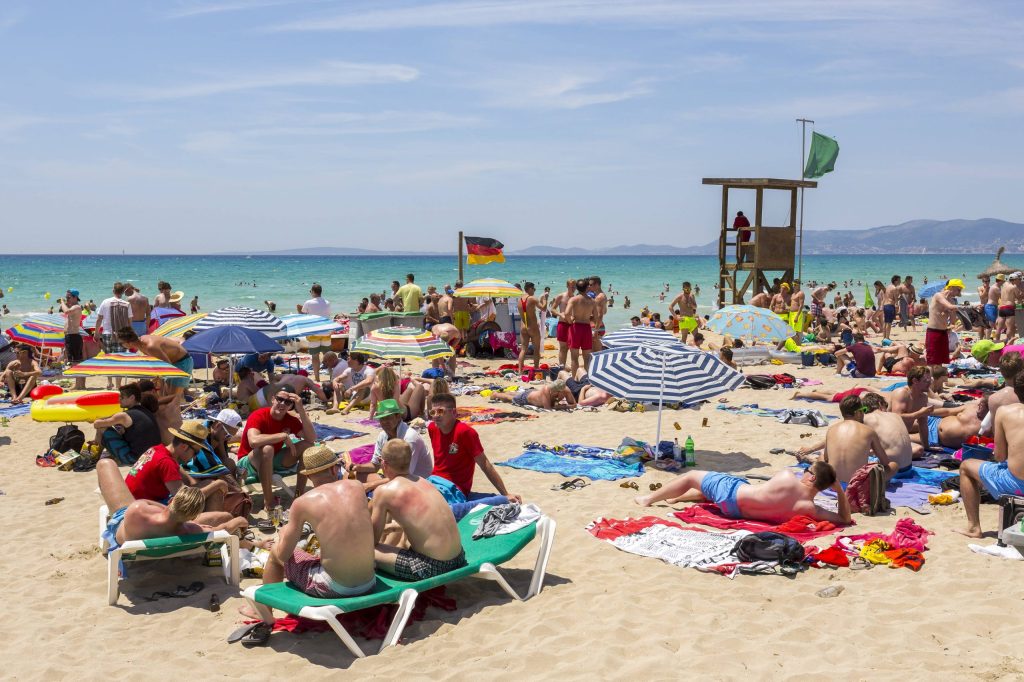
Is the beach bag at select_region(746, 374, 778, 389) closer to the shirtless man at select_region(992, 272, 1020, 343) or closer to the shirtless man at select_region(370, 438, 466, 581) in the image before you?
the shirtless man at select_region(992, 272, 1020, 343)

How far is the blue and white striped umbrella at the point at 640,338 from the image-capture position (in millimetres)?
8273

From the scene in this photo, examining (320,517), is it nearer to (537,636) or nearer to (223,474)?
(537,636)

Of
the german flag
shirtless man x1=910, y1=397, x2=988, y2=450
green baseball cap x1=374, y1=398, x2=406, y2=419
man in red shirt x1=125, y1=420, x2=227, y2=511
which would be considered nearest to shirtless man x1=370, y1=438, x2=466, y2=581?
green baseball cap x1=374, y1=398, x2=406, y2=419

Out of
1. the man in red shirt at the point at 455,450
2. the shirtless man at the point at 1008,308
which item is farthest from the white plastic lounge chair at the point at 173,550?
the shirtless man at the point at 1008,308

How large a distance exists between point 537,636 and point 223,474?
2.80 meters

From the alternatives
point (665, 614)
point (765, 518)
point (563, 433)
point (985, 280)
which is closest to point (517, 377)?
point (563, 433)

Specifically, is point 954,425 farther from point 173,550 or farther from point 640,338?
point 173,550

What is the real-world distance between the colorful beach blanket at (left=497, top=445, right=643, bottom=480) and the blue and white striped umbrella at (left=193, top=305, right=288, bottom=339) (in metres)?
3.62

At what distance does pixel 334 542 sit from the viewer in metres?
4.29

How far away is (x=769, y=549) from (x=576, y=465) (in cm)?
278

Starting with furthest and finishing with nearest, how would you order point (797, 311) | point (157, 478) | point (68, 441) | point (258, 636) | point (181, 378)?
point (797, 311)
point (181, 378)
point (68, 441)
point (157, 478)
point (258, 636)

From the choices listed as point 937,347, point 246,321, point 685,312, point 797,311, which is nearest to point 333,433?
point 246,321

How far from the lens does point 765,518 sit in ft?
20.2

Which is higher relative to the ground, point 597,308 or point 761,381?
point 597,308
